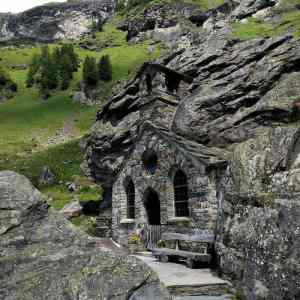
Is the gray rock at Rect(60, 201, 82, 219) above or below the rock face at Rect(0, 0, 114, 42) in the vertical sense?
below

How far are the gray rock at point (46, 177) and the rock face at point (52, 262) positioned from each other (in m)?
33.6

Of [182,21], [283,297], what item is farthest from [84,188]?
[182,21]

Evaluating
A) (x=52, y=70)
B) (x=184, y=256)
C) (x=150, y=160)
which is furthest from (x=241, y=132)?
(x=52, y=70)

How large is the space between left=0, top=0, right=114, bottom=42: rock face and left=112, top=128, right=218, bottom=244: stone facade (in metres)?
168

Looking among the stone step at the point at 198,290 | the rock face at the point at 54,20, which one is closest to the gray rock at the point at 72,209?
the stone step at the point at 198,290

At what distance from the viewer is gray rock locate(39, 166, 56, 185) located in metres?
38.2

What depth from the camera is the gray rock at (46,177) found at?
3816 centimetres

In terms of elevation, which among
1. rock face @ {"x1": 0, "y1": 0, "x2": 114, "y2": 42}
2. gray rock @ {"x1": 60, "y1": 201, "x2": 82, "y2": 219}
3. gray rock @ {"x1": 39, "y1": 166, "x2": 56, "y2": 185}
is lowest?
gray rock @ {"x1": 60, "y1": 201, "x2": 82, "y2": 219}

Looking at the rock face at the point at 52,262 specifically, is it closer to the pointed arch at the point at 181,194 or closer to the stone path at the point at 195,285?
the stone path at the point at 195,285

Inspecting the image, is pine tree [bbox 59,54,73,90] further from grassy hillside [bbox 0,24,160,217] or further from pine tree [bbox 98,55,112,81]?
pine tree [bbox 98,55,112,81]

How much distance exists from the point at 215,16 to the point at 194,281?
10542 centimetres

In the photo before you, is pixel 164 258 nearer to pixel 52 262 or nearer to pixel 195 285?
pixel 195 285

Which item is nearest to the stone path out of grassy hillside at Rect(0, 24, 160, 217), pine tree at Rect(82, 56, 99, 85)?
grassy hillside at Rect(0, 24, 160, 217)

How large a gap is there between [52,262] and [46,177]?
35214 mm
